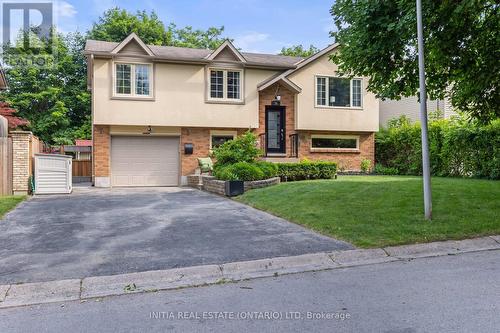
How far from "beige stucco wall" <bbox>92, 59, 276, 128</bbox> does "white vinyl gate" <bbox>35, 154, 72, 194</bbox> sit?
3.33m

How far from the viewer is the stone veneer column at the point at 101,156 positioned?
61.9 feet

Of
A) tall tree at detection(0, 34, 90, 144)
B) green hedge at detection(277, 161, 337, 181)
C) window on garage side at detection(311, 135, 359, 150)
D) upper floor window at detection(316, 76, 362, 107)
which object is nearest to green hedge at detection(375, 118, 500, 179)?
window on garage side at detection(311, 135, 359, 150)

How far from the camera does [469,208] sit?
351 inches

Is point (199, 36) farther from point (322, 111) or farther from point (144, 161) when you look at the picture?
point (144, 161)

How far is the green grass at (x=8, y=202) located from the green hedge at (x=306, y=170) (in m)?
9.16

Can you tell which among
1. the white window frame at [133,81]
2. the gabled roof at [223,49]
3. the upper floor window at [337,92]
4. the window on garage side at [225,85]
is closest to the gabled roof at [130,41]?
the white window frame at [133,81]

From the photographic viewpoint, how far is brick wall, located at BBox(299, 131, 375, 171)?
2159 cm

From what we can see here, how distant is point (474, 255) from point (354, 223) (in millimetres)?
2200

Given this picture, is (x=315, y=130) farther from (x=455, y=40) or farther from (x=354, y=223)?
(x=354, y=223)

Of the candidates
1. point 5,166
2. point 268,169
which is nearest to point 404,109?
point 268,169

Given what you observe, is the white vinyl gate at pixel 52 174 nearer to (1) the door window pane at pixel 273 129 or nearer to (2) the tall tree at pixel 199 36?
(1) the door window pane at pixel 273 129

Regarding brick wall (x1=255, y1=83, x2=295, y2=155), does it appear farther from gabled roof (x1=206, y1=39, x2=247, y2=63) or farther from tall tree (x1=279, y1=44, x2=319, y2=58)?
tall tree (x1=279, y1=44, x2=319, y2=58)

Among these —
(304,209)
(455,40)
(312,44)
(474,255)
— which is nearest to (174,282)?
(474,255)

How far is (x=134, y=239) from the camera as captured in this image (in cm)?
738
